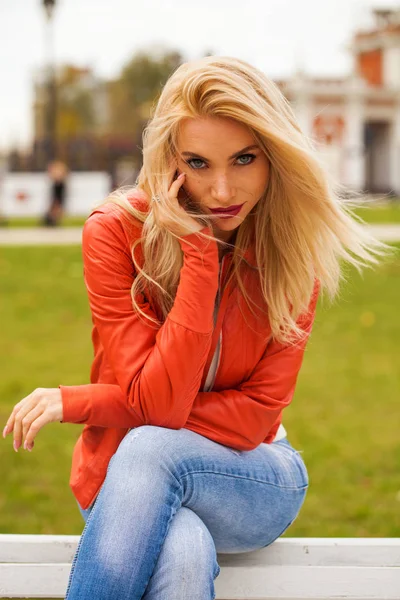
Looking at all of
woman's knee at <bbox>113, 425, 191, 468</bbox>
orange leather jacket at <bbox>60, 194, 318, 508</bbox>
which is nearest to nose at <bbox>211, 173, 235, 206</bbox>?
orange leather jacket at <bbox>60, 194, 318, 508</bbox>

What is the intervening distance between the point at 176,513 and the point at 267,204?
0.79 m

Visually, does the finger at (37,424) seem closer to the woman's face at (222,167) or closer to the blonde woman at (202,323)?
the blonde woman at (202,323)

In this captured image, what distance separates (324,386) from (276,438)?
11.8 feet

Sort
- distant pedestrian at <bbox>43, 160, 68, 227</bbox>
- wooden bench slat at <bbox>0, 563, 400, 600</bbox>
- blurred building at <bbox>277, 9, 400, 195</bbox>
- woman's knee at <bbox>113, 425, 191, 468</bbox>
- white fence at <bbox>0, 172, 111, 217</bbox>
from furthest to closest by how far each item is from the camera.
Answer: blurred building at <bbox>277, 9, 400, 195</bbox>, white fence at <bbox>0, 172, 111, 217</bbox>, distant pedestrian at <bbox>43, 160, 68, 227</bbox>, wooden bench slat at <bbox>0, 563, 400, 600</bbox>, woman's knee at <bbox>113, 425, 191, 468</bbox>

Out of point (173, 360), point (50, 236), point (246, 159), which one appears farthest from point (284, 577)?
point (50, 236)

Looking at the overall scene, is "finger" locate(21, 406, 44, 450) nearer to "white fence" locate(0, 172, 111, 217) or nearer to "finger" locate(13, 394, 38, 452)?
"finger" locate(13, 394, 38, 452)

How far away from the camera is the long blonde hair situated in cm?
209

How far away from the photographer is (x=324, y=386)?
5969 mm

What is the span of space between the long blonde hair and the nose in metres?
0.11

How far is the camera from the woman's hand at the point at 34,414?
6.79 ft

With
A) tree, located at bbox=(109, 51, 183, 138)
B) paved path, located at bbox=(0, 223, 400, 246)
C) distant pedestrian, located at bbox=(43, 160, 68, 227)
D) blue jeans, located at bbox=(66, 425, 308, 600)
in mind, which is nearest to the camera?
blue jeans, located at bbox=(66, 425, 308, 600)

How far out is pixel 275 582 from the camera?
2166 mm

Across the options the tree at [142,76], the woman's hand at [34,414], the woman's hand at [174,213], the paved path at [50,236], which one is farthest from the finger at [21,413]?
the tree at [142,76]

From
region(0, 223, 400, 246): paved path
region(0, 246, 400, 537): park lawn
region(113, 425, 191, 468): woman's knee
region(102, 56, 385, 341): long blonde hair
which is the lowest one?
region(0, 223, 400, 246): paved path
